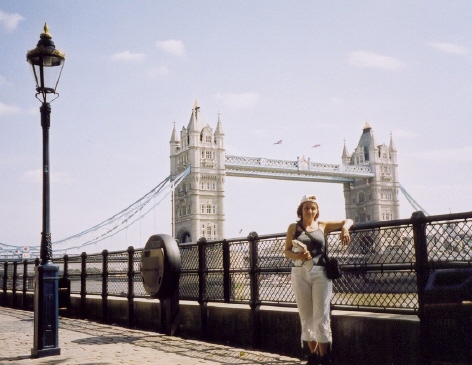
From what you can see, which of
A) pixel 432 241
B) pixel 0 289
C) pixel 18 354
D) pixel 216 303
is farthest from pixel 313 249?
pixel 0 289

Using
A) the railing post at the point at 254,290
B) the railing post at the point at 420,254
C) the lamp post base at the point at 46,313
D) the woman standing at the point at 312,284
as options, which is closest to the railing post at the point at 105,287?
the lamp post base at the point at 46,313

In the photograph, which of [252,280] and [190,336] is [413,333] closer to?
[252,280]

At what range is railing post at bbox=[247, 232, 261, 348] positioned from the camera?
5.77 m

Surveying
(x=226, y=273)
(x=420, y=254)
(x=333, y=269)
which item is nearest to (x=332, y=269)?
(x=333, y=269)

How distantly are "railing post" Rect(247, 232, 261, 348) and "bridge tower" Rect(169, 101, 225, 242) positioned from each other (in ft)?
249

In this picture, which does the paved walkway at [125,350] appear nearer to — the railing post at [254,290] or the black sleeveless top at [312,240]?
the railing post at [254,290]

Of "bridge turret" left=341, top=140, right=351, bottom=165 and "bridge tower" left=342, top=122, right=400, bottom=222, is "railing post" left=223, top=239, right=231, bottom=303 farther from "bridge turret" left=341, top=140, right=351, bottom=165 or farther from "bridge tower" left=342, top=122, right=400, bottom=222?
"bridge turret" left=341, top=140, right=351, bottom=165

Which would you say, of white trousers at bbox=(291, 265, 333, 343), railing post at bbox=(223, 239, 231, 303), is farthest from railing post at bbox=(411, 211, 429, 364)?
railing post at bbox=(223, 239, 231, 303)

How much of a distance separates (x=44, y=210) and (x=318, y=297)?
345cm

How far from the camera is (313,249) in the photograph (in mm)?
4121

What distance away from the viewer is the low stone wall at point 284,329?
417 centimetres

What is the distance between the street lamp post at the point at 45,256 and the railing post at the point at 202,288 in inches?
68.7

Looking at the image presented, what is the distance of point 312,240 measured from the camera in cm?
412

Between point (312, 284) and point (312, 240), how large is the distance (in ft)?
1.11
